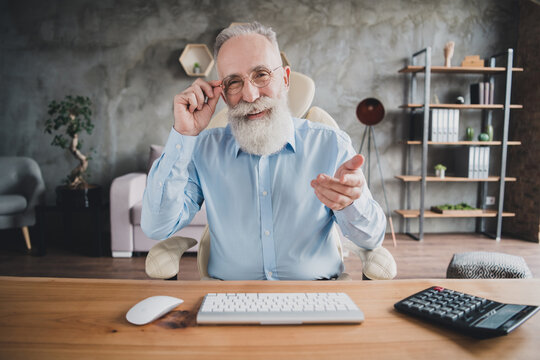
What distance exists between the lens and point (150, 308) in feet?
2.16

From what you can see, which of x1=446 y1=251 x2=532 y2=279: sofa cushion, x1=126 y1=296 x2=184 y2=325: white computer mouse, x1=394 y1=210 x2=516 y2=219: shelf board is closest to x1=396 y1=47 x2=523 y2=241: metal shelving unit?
x1=394 y1=210 x2=516 y2=219: shelf board

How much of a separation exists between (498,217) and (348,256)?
1.77 meters

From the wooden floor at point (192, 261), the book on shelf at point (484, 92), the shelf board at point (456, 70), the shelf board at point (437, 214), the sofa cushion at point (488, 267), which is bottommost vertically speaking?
the wooden floor at point (192, 261)

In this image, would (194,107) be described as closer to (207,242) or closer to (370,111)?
(207,242)

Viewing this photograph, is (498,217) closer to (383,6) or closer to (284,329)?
(383,6)

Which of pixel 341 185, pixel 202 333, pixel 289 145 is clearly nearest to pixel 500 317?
pixel 341 185

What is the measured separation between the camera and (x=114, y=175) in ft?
12.3

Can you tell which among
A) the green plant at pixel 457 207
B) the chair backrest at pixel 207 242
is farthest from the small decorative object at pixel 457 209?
the chair backrest at pixel 207 242

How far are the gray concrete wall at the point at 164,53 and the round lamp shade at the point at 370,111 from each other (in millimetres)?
237

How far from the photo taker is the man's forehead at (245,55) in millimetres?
1131

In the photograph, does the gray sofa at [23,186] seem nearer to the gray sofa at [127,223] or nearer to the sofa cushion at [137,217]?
the gray sofa at [127,223]

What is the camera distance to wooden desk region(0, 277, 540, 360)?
1.82ft

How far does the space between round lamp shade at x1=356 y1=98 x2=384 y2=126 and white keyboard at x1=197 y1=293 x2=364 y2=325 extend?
9.98 feet

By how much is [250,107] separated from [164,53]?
293cm
